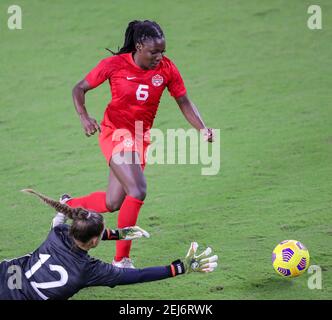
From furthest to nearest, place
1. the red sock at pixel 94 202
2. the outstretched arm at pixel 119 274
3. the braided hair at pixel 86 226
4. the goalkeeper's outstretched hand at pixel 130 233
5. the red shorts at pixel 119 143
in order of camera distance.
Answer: the red sock at pixel 94 202, the red shorts at pixel 119 143, the goalkeeper's outstretched hand at pixel 130 233, the outstretched arm at pixel 119 274, the braided hair at pixel 86 226

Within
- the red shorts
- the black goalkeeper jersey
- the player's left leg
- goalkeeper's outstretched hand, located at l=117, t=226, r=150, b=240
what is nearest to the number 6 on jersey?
the red shorts

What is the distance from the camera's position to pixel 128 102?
23.2 feet

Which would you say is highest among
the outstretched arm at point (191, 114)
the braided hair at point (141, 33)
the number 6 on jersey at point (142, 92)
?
the braided hair at point (141, 33)

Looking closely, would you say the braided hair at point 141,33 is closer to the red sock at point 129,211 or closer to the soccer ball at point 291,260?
the red sock at point 129,211

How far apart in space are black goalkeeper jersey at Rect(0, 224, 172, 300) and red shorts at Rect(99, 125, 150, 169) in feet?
4.58

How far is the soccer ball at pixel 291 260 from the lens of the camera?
6.49 m

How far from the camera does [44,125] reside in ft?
36.8

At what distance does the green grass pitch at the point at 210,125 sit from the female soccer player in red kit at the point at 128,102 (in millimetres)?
634

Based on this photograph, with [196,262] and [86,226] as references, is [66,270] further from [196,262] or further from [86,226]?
[196,262]

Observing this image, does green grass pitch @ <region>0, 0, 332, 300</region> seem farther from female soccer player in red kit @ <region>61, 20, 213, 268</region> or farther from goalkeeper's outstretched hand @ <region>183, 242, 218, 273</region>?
female soccer player in red kit @ <region>61, 20, 213, 268</region>

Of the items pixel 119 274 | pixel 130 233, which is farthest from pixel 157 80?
pixel 119 274

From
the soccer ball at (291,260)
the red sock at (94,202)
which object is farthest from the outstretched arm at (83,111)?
the soccer ball at (291,260)

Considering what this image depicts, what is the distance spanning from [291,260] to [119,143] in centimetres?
185
